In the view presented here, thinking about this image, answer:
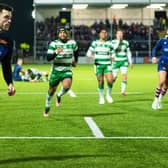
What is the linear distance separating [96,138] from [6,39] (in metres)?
2.97

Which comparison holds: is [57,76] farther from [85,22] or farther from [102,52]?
[85,22]

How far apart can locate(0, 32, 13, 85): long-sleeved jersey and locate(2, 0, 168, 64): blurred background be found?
4586cm

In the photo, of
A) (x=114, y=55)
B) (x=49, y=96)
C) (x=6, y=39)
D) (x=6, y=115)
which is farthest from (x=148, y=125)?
(x=114, y=55)

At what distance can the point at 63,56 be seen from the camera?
15.3 meters

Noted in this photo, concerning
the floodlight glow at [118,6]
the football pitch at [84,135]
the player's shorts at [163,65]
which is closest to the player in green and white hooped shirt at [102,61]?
the football pitch at [84,135]

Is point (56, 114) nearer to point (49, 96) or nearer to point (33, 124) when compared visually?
point (49, 96)

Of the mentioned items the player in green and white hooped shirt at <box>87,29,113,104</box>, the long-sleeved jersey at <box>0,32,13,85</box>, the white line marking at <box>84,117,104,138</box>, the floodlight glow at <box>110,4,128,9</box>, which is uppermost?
the floodlight glow at <box>110,4,128,9</box>

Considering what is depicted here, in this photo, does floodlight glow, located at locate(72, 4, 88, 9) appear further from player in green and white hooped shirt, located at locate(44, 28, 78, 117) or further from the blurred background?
player in green and white hooped shirt, located at locate(44, 28, 78, 117)

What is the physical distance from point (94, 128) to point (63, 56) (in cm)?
322

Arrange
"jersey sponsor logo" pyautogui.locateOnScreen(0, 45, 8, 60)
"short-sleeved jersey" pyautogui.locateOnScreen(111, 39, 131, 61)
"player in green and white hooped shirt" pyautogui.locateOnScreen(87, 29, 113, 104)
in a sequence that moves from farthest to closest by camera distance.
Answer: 1. "short-sleeved jersey" pyautogui.locateOnScreen(111, 39, 131, 61)
2. "player in green and white hooped shirt" pyautogui.locateOnScreen(87, 29, 113, 104)
3. "jersey sponsor logo" pyautogui.locateOnScreen(0, 45, 8, 60)

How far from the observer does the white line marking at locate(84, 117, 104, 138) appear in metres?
11.5

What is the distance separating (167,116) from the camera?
1486 centimetres

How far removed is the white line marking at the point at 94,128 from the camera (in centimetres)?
1147

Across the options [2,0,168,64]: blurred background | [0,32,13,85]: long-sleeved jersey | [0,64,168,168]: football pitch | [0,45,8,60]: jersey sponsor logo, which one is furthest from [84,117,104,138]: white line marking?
[2,0,168,64]: blurred background
